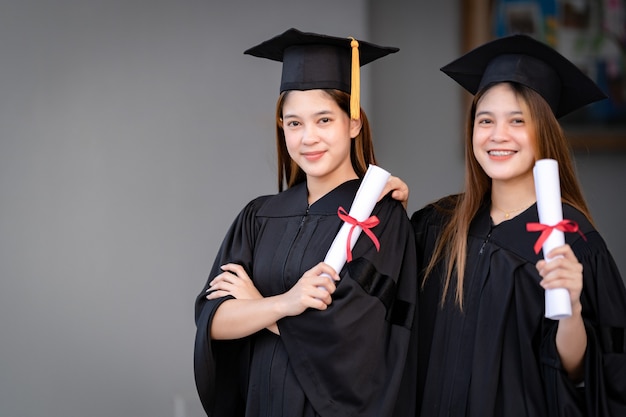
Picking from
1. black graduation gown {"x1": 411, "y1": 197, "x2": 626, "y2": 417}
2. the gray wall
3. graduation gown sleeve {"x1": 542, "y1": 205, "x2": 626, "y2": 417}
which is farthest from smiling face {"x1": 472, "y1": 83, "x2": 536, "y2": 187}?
the gray wall

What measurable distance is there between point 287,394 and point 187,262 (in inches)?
56.0

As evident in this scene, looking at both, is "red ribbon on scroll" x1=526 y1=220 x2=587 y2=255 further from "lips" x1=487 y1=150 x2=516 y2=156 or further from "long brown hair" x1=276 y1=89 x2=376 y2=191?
"long brown hair" x1=276 y1=89 x2=376 y2=191

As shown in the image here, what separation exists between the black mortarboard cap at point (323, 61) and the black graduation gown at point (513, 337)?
1.85 feet

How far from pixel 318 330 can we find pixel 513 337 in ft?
1.76

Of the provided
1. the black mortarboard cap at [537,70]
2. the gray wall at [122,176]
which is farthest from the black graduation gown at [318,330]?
the gray wall at [122,176]

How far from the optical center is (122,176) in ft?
11.8

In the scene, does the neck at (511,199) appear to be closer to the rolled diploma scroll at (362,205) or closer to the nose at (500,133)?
the nose at (500,133)

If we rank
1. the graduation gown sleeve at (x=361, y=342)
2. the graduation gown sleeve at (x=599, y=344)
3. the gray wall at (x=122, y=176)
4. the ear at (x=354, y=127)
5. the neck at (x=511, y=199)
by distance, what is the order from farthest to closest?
the gray wall at (x=122, y=176)
the ear at (x=354, y=127)
the neck at (x=511, y=199)
the graduation gown sleeve at (x=361, y=342)
the graduation gown sleeve at (x=599, y=344)

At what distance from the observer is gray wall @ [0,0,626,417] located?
346 centimetres

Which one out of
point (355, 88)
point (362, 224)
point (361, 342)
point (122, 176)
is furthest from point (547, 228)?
point (122, 176)

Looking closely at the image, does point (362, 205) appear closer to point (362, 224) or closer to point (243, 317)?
point (362, 224)

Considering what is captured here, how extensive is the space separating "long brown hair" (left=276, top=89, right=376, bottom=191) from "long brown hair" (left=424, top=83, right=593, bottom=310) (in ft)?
0.94

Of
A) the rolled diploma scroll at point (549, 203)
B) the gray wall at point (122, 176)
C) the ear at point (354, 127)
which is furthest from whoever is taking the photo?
the gray wall at point (122, 176)

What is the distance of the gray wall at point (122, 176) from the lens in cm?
346
